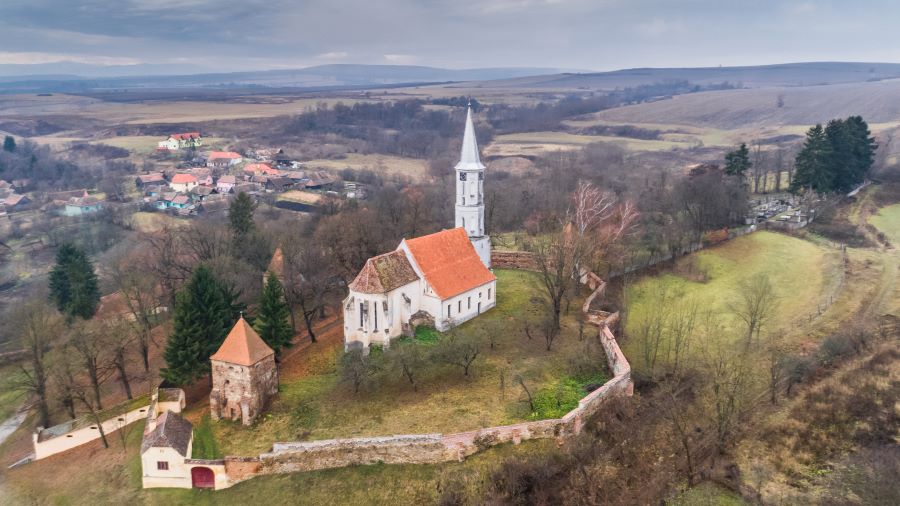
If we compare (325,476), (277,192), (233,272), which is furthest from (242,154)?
(325,476)

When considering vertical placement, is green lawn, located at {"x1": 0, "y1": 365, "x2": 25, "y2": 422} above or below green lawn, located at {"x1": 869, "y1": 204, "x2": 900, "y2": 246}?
below

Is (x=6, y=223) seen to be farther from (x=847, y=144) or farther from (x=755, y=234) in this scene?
(x=847, y=144)

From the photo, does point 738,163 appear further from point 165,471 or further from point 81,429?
point 81,429

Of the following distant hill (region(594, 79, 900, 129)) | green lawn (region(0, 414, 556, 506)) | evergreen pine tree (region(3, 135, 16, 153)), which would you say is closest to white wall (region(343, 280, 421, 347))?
green lawn (region(0, 414, 556, 506))

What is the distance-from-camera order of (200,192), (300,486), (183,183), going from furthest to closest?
(183,183)
(200,192)
(300,486)


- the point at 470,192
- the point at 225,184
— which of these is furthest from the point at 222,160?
the point at 470,192

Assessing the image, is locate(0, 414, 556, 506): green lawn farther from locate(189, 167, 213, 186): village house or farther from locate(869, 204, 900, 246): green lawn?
locate(189, 167, 213, 186): village house
